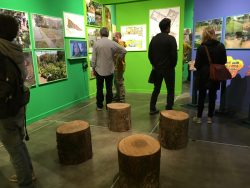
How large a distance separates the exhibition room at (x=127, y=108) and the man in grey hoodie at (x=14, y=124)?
0.34 ft

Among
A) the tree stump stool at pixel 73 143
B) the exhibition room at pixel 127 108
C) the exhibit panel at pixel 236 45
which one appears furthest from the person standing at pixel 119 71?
the tree stump stool at pixel 73 143

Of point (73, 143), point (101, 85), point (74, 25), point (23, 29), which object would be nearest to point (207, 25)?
point (101, 85)

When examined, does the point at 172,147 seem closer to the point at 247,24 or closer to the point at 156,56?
the point at 156,56

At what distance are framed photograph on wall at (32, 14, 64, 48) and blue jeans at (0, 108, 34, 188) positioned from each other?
2443 millimetres

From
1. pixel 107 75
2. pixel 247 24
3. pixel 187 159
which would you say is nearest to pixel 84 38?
pixel 107 75

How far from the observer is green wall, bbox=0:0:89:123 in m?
3.84

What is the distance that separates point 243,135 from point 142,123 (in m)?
1.55

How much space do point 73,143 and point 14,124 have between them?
81 centimetres

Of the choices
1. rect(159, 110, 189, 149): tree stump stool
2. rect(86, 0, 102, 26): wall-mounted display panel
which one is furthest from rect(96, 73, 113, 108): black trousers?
rect(159, 110, 189, 149): tree stump stool

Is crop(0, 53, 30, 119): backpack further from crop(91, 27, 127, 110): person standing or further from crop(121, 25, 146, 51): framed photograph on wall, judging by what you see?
crop(121, 25, 146, 51): framed photograph on wall

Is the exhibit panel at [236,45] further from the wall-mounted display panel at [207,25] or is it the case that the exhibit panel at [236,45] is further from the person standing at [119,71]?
the person standing at [119,71]

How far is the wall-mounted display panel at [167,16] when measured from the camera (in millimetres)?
5641

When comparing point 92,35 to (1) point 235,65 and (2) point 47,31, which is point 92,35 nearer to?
(2) point 47,31

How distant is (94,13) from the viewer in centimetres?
564
